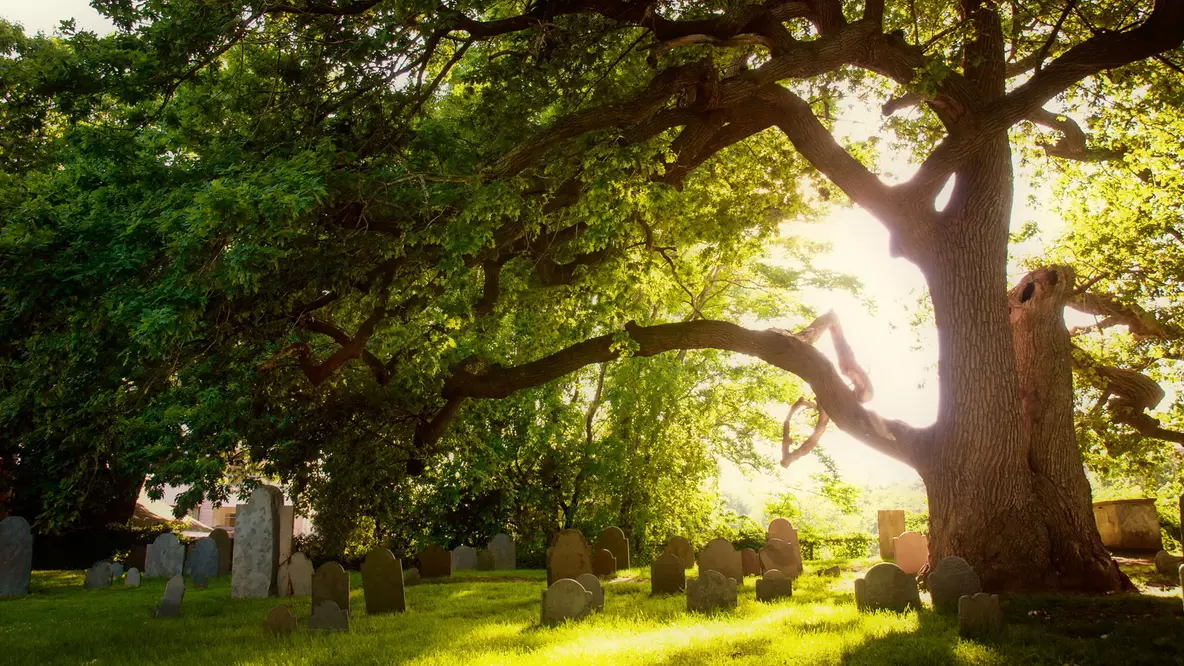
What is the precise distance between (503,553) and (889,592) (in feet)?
33.0

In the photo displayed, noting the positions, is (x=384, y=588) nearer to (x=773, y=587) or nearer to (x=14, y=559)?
(x=773, y=587)

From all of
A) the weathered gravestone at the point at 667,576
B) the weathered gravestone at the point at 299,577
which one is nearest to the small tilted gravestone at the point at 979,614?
the weathered gravestone at the point at 667,576

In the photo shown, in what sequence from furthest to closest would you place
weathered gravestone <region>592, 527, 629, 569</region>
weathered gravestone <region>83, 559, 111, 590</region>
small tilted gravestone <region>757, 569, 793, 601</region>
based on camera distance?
weathered gravestone <region>592, 527, 629, 569</region>
weathered gravestone <region>83, 559, 111, 590</region>
small tilted gravestone <region>757, 569, 793, 601</region>

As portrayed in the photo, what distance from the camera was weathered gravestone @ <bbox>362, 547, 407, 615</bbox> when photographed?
362 inches

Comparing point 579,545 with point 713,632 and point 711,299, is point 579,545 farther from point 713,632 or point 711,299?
point 711,299

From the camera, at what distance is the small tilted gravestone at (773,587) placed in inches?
356

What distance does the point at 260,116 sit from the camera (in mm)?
7887

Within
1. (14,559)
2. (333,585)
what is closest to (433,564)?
(333,585)

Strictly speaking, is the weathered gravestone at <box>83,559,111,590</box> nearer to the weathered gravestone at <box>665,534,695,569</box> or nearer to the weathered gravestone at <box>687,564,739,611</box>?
the weathered gravestone at <box>665,534,695,569</box>

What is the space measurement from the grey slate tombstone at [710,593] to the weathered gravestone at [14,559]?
11459 mm

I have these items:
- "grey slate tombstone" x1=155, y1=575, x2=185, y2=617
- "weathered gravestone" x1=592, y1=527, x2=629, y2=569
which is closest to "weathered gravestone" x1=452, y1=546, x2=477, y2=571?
"weathered gravestone" x1=592, y1=527, x2=629, y2=569

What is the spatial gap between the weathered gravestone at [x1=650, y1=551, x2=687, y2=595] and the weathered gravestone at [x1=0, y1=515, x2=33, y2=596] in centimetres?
1069

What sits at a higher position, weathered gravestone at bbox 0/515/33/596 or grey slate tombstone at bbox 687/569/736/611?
weathered gravestone at bbox 0/515/33/596

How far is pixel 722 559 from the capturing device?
35.2 ft
